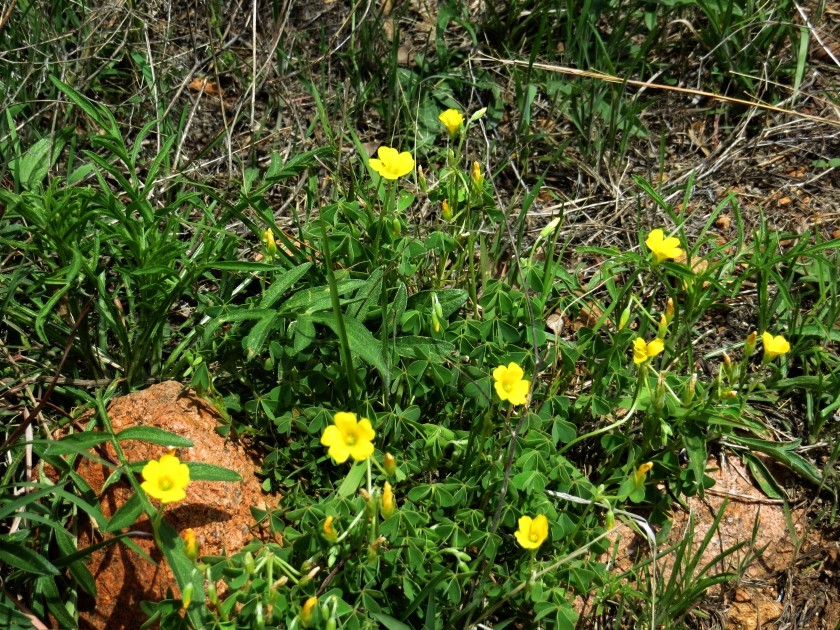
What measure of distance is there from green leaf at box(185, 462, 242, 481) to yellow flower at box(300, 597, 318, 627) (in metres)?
0.43

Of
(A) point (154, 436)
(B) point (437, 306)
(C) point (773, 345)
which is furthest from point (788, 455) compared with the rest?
(A) point (154, 436)

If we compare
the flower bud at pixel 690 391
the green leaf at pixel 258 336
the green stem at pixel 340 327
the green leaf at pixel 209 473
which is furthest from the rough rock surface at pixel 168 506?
the flower bud at pixel 690 391

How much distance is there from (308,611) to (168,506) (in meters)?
0.62

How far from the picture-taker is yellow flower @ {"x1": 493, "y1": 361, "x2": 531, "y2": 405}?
2.50 metres

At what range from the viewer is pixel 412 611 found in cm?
245

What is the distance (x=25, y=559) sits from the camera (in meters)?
2.37

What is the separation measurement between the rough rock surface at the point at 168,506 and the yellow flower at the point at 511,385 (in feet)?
Answer: 2.83

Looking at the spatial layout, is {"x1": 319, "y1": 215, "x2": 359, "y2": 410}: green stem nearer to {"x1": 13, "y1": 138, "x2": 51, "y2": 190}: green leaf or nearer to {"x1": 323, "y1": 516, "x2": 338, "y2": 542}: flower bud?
{"x1": 323, "y1": 516, "x2": 338, "y2": 542}: flower bud

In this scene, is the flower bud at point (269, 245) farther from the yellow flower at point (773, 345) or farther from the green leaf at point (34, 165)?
the yellow flower at point (773, 345)

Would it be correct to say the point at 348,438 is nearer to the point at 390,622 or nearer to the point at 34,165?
the point at 390,622

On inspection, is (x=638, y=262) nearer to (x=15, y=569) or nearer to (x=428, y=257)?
(x=428, y=257)

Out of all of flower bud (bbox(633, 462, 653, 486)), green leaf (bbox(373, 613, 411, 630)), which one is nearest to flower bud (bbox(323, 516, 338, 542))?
green leaf (bbox(373, 613, 411, 630))

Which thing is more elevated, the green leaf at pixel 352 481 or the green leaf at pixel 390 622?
the green leaf at pixel 352 481

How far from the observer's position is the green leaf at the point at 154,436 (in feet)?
8.12
